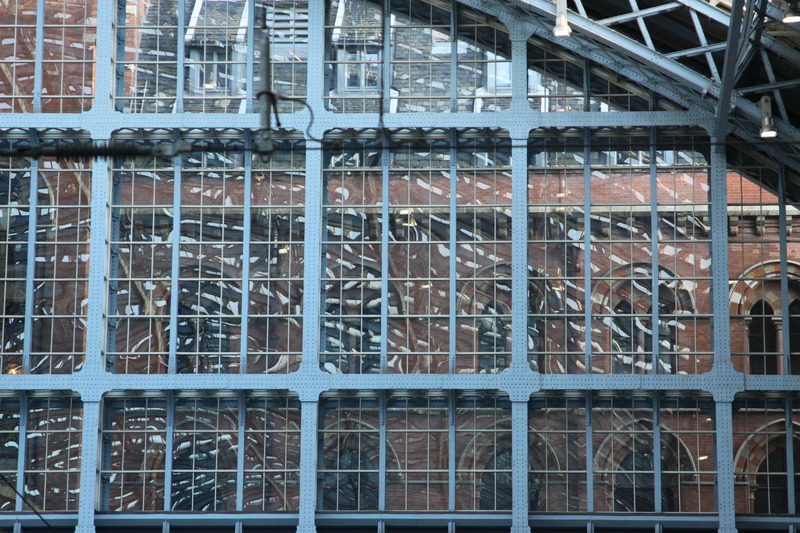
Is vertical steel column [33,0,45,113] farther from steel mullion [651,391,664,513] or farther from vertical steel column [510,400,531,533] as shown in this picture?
steel mullion [651,391,664,513]

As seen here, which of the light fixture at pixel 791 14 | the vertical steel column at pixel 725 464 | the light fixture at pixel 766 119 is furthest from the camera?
the vertical steel column at pixel 725 464

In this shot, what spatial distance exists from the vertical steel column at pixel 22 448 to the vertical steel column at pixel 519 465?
939 centimetres

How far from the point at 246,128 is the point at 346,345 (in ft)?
15.5

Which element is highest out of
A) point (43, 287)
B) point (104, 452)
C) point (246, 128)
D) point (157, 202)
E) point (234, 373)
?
point (246, 128)

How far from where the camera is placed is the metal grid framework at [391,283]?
21.3 meters

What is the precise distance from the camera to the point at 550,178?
22.2 meters

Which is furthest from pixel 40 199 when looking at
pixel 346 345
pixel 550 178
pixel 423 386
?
pixel 550 178

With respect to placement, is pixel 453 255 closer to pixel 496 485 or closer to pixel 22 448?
pixel 496 485

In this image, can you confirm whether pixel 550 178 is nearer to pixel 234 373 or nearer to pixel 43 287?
pixel 234 373

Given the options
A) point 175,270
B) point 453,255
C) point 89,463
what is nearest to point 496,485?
point 453,255

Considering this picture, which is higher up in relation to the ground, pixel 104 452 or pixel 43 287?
pixel 43 287

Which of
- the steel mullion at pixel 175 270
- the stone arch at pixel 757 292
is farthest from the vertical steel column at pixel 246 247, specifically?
the stone arch at pixel 757 292

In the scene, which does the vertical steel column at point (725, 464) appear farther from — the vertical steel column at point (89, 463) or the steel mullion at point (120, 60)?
the steel mullion at point (120, 60)

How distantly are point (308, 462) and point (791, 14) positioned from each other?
11.6 meters
